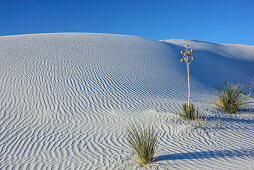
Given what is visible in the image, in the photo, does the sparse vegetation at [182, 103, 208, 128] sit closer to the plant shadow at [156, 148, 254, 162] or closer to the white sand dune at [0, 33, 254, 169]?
the white sand dune at [0, 33, 254, 169]

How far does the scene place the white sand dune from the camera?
412cm

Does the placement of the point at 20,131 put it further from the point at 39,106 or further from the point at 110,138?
the point at 110,138

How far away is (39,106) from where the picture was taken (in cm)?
724

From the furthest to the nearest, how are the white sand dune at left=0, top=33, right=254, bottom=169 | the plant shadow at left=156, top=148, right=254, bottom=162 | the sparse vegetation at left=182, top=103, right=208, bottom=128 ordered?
the sparse vegetation at left=182, top=103, right=208, bottom=128 < the white sand dune at left=0, top=33, right=254, bottom=169 < the plant shadow at left=156, top=148, right=254, bottom=162

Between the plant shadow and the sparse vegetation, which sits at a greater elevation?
the sparse vegetation

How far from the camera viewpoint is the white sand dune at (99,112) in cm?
412

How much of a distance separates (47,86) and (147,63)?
24.0 feet

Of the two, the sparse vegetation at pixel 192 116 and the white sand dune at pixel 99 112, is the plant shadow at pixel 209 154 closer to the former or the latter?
the white sand dune at pixel 99 112

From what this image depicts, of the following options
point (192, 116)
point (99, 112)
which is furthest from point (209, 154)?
point (99, 112)

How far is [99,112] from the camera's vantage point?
7.11 m

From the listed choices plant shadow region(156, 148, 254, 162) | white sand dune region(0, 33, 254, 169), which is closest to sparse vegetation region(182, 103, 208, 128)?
white sand dune region(0, 33, 254, 169)

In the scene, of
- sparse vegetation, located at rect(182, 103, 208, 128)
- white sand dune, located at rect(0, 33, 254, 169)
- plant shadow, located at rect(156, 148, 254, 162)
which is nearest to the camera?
plant shadow, located at rect(156, 148, 254, 162)

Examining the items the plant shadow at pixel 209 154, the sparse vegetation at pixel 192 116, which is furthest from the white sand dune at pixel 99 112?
the sparse vegetation at pixel 192 116

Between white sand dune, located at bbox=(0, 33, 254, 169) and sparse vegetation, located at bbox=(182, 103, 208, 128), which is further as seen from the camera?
sparse vegetation, located at bbox=(182, 103, 208, 128)
